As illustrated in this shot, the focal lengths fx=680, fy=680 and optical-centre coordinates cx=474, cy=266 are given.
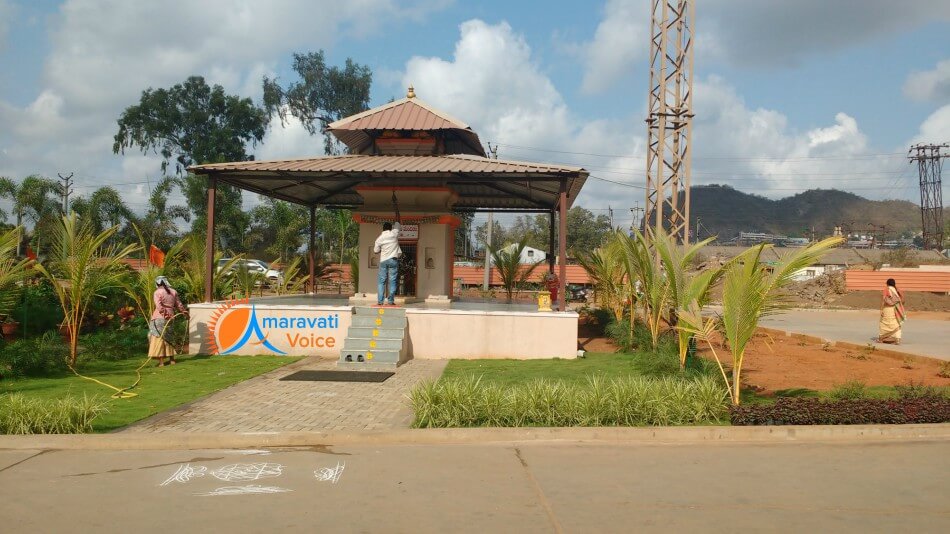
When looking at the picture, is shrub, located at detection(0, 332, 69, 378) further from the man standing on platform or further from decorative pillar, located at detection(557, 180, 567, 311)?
decorative pillar, located at detection(557, 180, 567, 311)

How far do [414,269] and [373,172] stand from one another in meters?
3.88

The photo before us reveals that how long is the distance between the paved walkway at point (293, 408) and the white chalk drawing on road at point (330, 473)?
1.33 metres

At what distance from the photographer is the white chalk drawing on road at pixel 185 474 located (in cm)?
578

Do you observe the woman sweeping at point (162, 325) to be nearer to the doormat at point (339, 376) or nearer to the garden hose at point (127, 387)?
the garden hose at point (127, 387)

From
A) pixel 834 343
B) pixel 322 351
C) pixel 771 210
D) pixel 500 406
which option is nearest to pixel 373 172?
pixel 322 351

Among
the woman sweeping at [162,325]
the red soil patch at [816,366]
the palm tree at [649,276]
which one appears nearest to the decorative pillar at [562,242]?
the palm tree at [649,276]

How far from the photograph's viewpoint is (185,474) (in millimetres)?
5996

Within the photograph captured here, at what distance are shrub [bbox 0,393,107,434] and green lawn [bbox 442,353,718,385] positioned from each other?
5.31 meters

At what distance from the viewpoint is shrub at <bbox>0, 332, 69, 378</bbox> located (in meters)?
10.6

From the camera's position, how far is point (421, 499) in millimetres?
5273

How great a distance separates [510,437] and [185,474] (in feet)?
10.3

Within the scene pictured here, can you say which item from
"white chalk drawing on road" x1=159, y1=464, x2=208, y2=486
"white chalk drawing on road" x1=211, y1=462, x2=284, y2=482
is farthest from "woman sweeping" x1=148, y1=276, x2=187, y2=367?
"white chalk drawing on road" x1=211, y1=462, x2=284, y2=482

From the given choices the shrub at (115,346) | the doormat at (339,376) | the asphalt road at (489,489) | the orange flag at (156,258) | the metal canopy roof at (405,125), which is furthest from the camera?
the metal canopy roof at (405,125)

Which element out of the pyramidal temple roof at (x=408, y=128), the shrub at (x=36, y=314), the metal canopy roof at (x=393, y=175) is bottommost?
the shrub at (x=36, y=314)
